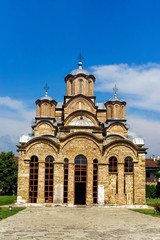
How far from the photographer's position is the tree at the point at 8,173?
34.4 metres

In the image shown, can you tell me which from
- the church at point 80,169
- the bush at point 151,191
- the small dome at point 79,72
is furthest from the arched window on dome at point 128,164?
the bush at point 151,191

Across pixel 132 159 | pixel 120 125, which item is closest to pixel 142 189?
pixel 132 159

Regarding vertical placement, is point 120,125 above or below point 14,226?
above

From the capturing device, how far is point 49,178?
2230cm

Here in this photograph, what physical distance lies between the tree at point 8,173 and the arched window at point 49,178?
13.8 metres

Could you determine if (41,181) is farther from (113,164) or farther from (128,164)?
(128,164)

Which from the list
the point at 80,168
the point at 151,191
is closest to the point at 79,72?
the point at 80,168

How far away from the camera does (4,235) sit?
30.3 ft

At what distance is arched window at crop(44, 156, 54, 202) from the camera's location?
865 inches

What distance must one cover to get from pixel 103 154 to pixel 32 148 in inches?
235

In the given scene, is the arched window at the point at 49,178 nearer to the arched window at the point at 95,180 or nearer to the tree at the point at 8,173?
the arched window at the point at 95,180

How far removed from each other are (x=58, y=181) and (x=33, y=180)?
6.82 feet

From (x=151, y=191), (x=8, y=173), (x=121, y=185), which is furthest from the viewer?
(x=151, y=191)

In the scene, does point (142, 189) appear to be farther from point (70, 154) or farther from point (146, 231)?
point (146, 231)
